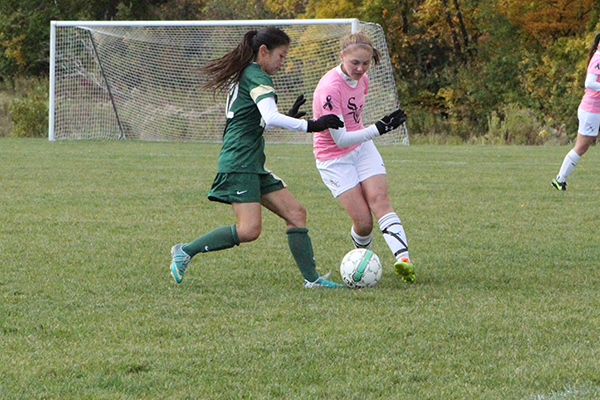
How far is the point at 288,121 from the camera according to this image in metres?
4.69

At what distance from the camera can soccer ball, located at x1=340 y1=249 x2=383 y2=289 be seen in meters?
5.11

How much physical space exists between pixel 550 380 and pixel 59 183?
8989 mm

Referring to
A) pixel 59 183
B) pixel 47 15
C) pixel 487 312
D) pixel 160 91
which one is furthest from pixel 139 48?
pixel 487 312

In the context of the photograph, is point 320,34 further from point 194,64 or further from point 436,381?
point 436,381

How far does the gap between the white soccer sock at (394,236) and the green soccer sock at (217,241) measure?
3.09 feet

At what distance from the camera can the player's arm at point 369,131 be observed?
16.6 ft

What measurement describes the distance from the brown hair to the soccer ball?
4.16 feet

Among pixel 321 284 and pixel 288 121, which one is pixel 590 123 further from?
pixel 288 121

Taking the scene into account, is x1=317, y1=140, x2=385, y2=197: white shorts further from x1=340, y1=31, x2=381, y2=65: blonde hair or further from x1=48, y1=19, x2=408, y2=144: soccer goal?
x1=48, y1=19, x2=408, y2=144: soccer goal

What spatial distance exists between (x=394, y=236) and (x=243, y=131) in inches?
45.9

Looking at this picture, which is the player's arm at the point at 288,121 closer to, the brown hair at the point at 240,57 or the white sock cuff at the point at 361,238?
the brown hair at the point at 240,57

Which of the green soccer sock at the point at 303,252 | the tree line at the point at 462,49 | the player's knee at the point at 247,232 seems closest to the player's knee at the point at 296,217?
the green soccer sock at the point at 303,252

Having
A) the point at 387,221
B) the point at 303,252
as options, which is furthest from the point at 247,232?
the point at 387,221

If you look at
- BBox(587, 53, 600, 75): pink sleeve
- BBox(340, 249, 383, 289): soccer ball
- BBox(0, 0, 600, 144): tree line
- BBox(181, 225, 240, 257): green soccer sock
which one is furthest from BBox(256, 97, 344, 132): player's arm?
BBox(0, 0, 600, 144): tree line
